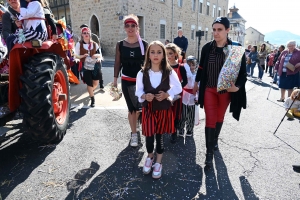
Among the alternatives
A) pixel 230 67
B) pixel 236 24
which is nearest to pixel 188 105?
pixel 230 67

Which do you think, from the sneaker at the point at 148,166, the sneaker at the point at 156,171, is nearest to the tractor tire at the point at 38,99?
the sneaker at the point at 148,166

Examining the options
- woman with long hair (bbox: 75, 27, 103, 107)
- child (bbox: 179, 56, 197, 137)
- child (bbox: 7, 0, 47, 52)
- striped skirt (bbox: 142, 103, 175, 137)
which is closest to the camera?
striped skirt (bbox: 142, 103, 175, 137)

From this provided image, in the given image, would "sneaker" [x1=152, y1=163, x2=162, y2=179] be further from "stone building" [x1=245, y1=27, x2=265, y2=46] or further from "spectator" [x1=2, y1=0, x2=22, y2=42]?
"stone building" [x1=245, y1=27, x2=265, y2=46]

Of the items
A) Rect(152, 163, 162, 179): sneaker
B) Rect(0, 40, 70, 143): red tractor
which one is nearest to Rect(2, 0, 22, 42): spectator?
Rect(0, 40, 70, 143): red tractor

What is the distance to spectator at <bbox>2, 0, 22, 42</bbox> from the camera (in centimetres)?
297

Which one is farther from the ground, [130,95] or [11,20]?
[11,20]

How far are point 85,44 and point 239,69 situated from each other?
3725 millimetres

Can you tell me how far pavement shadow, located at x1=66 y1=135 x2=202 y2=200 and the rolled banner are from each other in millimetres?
1110

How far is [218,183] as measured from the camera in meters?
2.42

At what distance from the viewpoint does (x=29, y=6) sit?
9.58ft

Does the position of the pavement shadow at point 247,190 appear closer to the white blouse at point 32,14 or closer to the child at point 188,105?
the child at point 188,105

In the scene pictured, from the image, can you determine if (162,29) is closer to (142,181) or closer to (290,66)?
(290,66)

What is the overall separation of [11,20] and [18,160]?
1983mm

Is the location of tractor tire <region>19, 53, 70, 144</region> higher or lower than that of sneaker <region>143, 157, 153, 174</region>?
higher
